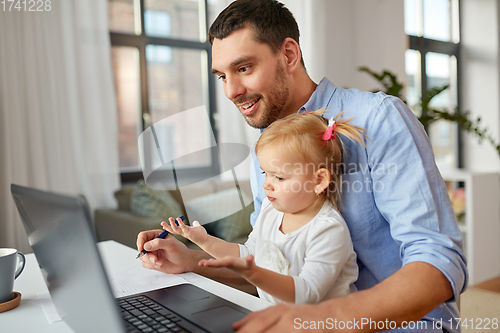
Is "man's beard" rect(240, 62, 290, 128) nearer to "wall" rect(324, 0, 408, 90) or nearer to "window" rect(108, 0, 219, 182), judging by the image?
"window" rect(108, 0, 219, 182)

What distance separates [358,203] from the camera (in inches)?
36.7

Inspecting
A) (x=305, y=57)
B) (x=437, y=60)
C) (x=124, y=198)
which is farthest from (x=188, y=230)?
(x=437, y=60)

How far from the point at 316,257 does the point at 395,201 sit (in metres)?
0.20

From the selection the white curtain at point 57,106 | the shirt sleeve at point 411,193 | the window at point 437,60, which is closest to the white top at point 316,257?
the shirt sleeve at point 411,193

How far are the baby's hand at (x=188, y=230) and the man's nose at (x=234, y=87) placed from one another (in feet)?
1.14

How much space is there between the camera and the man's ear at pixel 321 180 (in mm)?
892

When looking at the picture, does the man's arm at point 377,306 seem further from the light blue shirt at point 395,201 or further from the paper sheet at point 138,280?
the paper sheet at point 138,280

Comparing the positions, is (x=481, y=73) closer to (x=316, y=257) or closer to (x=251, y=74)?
(x=251, y=74)

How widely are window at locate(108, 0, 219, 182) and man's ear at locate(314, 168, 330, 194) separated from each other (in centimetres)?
230

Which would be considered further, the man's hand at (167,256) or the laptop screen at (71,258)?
the man's hand at (167,256)

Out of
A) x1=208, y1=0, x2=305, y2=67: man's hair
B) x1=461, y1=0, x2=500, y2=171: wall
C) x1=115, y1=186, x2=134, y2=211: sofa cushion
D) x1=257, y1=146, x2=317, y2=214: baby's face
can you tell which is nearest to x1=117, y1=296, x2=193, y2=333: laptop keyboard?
x1=257, y1=146, x2=317, y2=214: baby's face

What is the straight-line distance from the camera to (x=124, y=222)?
2.48 metres

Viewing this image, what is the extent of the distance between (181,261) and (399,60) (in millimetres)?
3987

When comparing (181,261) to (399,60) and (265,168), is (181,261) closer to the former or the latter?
(265,168)
